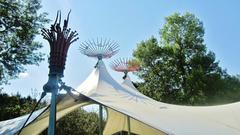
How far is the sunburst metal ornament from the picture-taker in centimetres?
660

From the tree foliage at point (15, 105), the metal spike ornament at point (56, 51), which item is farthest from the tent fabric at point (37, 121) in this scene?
the tree foliage at point (15, 105)

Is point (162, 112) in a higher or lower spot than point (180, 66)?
lower

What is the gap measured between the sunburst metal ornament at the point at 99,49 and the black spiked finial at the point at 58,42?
2439 mm

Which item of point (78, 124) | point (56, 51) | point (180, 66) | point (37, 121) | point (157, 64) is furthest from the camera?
point (157, 64)

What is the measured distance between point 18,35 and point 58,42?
10.3 m

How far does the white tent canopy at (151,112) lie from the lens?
177 inches

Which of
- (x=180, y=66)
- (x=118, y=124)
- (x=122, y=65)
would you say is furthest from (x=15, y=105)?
(x=180, y=66)

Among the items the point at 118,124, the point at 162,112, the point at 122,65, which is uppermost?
the point at 122,65

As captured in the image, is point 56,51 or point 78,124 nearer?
point 56,51

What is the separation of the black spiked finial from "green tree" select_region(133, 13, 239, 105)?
1232cm

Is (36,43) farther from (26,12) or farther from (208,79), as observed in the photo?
(208,79)

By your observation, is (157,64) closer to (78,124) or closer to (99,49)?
(78,124)

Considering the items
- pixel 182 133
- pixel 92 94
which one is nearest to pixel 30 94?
pixel 92 94

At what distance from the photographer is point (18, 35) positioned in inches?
541
